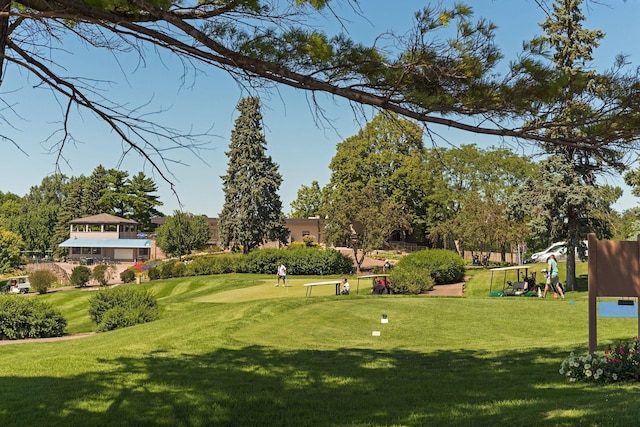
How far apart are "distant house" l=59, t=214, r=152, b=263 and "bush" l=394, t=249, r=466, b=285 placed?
46.8 m

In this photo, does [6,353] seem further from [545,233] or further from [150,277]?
[150,277]

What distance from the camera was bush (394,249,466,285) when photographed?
96.3 ft

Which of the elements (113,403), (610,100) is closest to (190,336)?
(113,403)

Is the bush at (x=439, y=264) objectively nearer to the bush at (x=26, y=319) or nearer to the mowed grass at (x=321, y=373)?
the mowed grass at (x=321, y=373)

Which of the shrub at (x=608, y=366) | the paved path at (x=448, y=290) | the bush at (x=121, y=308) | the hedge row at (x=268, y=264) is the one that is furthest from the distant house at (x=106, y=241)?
the shrub at (x=608, y=366)

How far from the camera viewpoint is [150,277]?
44688mm

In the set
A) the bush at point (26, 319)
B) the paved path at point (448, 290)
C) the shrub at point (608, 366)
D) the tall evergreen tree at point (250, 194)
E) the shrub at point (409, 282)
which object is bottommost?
the bush at point (26, 319)

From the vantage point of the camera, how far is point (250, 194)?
55.0m

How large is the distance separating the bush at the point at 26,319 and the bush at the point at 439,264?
16631 mm

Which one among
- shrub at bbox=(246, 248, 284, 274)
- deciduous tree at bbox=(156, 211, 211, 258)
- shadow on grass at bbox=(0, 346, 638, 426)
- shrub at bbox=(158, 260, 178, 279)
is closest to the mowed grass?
shadow on grass at bbox=(0, 346, 638, 426)

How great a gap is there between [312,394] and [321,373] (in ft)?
4.58

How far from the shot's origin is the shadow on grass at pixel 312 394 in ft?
19.2

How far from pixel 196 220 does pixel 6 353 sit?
49.1m

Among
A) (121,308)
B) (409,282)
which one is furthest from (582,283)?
(121,308)
